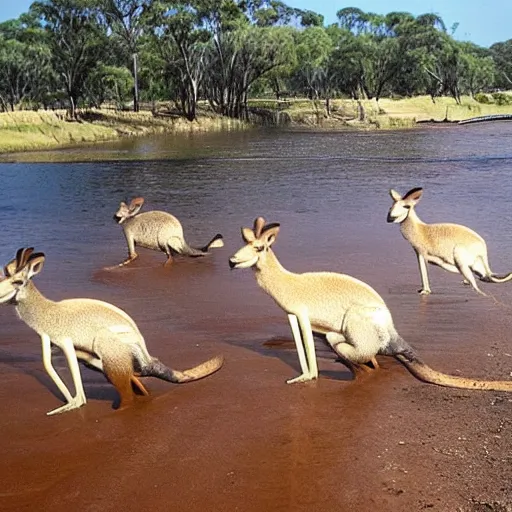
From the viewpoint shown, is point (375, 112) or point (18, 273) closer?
point (18, 273)

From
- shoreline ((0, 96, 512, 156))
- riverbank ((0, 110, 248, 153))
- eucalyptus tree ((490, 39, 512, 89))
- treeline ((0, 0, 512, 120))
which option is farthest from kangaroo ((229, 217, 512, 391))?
eucalyptus tree ((490, 39, 512, 89))

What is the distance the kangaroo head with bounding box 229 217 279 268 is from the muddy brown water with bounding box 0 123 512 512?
107 centimetres

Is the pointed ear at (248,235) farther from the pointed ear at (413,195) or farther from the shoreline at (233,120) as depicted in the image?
the shoreline at (233,120)

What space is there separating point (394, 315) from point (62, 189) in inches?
596

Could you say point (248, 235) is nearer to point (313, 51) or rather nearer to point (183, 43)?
point (183, 43)

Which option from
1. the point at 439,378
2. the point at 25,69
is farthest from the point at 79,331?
the point at 25,69

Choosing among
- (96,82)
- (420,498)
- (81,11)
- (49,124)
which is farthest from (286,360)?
(96,82)

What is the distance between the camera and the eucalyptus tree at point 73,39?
54656 millimetres

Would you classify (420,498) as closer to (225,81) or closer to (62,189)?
(62,189)

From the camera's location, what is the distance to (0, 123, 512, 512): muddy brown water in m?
4.23

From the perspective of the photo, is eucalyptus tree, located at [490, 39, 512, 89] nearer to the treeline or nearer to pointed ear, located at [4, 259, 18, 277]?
the treeline

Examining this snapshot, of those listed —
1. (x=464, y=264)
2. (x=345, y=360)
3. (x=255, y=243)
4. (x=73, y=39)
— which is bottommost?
(x=345, y=360)

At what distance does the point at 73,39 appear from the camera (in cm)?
5606

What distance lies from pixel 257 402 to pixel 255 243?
1224 mm
